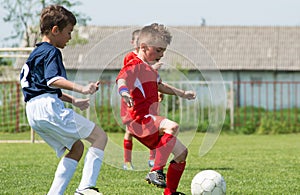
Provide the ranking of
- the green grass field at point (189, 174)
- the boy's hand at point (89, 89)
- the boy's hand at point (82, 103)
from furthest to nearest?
1. the green grass field at point (189, 174)
2. the boy's hand at point (82, 103)
3. the boy's hand at point (89, 89)

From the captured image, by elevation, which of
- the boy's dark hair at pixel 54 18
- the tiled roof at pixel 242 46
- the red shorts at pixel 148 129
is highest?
the boy's dark hair at pixel 54 18

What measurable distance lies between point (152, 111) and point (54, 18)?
1629mm

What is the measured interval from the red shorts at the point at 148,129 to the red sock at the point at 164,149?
73 millimetres

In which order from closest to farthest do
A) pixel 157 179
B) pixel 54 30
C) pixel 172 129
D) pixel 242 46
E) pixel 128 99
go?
pixel 54 30 < pixel 128 99 < pixel 172 129 < pixel 157 179 < pixel 242 46

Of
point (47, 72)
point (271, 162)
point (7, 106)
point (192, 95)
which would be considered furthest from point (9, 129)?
point (47, 72)

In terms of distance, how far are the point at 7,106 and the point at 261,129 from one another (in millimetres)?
8522

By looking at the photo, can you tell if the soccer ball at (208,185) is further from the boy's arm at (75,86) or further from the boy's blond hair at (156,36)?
the boy's arm at (75,86)

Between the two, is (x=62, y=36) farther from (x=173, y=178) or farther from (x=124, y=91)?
(x=173, y=178)

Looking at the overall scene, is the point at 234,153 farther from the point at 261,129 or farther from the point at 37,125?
the point at 261,129

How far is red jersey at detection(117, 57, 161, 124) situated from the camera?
21.7 ft

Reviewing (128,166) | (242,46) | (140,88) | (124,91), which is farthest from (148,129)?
(242,46)

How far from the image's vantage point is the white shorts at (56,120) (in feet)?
17.3

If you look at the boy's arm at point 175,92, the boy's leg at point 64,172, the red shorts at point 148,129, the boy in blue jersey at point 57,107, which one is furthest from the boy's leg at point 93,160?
the boy's arm at point 175,92

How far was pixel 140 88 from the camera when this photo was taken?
6707 millimetres
